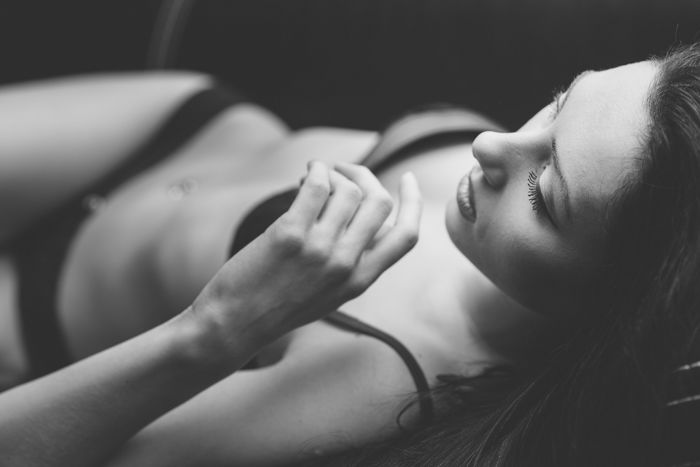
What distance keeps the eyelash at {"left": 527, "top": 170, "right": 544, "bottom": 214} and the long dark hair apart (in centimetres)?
6

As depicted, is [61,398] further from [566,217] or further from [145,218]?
[566,217]

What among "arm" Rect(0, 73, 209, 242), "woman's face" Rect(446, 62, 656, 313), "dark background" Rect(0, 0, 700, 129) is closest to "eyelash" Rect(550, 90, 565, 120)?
"woman's face" Rect(446, 62, 656, 313)

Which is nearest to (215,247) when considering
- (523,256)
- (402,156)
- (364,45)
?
(402,156)

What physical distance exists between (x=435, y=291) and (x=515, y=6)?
1.98 ft

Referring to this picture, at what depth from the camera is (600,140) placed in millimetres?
663

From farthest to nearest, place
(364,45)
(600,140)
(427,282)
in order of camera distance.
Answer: (364,45) → (427,282) → (600,140)

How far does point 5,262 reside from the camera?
3.76ft

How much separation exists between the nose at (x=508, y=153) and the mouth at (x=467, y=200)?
0.15 feet

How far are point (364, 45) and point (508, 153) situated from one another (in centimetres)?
72

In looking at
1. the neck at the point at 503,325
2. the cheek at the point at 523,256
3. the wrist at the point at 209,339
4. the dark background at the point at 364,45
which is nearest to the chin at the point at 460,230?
the cheek at the point at 523,256

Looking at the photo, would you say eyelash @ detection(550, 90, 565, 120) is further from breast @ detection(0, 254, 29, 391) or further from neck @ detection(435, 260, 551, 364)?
breast @ detection(0, 254, 29, 391)

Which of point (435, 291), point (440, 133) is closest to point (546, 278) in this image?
point (435, 291)

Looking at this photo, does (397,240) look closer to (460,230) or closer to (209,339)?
(460,230)

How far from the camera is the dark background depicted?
1.23 meters
